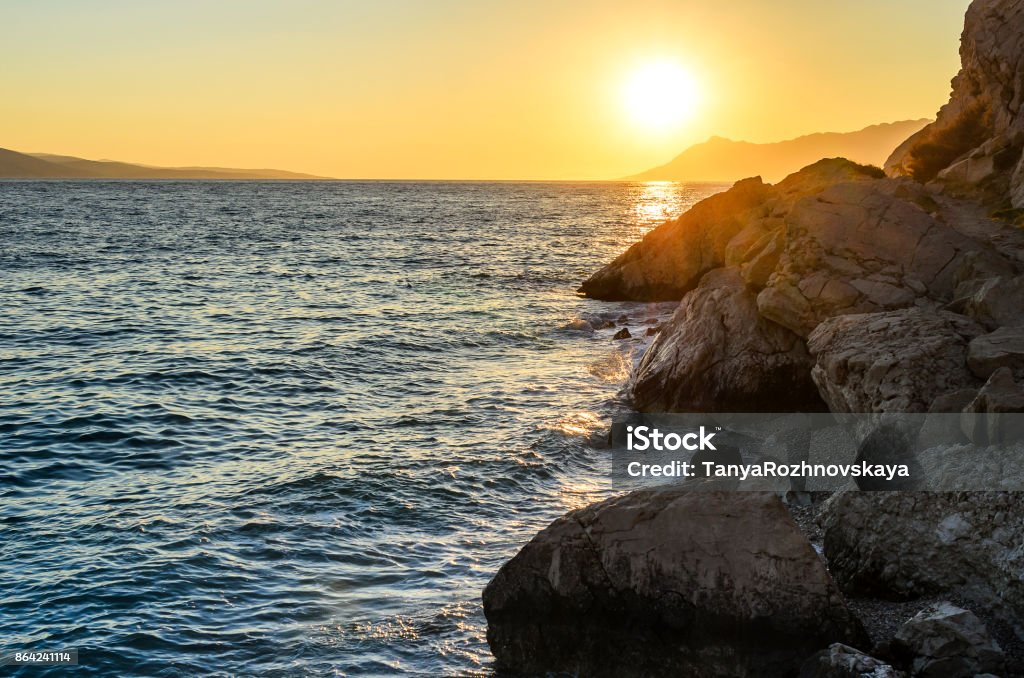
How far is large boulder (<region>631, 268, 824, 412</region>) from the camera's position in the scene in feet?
70.2

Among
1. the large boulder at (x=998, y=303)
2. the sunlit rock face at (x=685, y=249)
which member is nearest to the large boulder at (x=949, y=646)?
the large boulder at (x=998, y=303)

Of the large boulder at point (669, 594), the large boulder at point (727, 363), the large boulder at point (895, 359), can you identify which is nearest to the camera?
the large boulder at point (669, 594)

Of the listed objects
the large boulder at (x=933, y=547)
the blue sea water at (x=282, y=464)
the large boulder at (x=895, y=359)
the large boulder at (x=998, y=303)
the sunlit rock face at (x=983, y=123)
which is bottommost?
the blue sea water at (x=282, y=464)

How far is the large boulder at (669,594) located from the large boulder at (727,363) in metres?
10.9

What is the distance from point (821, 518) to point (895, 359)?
3.21 meters

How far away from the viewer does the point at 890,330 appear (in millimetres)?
16328

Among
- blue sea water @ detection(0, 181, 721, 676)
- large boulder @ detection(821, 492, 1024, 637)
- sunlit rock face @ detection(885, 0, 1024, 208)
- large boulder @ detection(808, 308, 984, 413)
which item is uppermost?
sunlit rock face @ detection(885, 0, 1024, 208)

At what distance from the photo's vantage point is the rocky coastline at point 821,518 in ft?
33.3

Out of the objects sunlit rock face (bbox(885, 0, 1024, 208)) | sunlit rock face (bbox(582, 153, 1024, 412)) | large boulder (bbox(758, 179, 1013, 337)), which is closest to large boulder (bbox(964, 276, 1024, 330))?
sunlit rock face (bbox(582, 153, 1024, 412))

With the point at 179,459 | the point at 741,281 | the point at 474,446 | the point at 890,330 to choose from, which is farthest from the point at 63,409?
the point at 890,330

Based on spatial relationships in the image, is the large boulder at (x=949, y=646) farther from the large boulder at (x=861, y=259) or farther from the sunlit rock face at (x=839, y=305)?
the large boulder at (x=861, y=259)

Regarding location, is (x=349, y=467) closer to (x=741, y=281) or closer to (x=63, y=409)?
(x=63, y=409)

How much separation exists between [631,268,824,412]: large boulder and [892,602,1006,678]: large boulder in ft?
37.6

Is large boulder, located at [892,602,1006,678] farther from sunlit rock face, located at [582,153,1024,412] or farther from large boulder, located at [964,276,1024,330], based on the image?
large boulder, located at [964,276,1024,330]
